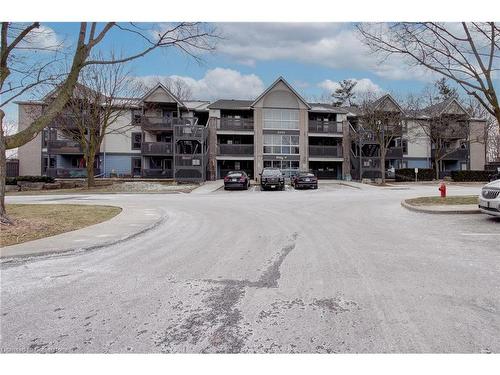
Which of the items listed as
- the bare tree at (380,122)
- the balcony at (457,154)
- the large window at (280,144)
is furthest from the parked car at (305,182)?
the balcony at (457,154)

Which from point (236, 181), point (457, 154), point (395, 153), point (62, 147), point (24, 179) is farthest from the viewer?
point (457, 154)

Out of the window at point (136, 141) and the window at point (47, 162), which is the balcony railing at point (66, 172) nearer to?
the window at point (47, 162)

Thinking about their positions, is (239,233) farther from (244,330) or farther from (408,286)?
(244,330)

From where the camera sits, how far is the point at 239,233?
8242mm

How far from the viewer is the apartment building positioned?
3494cm

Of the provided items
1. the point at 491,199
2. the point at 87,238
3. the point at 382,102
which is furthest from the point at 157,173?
the point at 491,199

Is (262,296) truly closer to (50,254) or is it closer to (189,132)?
(50,254)

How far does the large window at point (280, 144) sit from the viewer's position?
3694 centimetres

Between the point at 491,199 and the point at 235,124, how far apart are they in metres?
29.7

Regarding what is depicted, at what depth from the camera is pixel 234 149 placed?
36062 mm

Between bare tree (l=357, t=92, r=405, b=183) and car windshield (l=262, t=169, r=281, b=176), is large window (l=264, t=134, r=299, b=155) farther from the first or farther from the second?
car windshield (l=262, t=169, r=281, b=176)

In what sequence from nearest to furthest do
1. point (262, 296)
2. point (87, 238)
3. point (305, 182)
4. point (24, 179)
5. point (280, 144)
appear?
point (262, 296) → point (87, 238) → point (305, 182) → point (24, 179) → point (280, 144)

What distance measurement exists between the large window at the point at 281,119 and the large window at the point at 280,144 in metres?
1.15

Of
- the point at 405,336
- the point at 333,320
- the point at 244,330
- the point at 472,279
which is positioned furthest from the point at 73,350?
the point at 472,279
